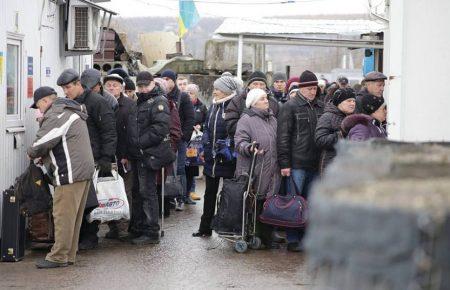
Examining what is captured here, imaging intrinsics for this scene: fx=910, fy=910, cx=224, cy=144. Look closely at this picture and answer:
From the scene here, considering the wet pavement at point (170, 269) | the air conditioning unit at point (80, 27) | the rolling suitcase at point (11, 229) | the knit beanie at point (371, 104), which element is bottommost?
the wet pavement at point (170, 269)

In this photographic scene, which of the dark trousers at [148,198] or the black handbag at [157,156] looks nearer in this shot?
the black handbag at [157,156]

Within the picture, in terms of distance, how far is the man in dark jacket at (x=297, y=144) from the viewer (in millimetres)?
10070

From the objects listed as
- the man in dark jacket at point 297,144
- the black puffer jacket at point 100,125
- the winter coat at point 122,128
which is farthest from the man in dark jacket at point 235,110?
the black puffer jacket at point 100,125

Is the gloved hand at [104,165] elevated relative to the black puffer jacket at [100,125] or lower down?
lower down

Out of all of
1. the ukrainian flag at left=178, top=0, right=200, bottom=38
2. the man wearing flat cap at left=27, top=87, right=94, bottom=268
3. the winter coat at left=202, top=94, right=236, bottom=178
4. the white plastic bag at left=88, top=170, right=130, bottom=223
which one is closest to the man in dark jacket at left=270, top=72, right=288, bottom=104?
the winter coat at left=202, top=94, right=236, bottom=178

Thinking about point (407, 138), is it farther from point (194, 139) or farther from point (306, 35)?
point (306, 35)

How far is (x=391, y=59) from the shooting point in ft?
25.7

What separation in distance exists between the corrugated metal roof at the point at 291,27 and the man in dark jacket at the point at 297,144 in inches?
431

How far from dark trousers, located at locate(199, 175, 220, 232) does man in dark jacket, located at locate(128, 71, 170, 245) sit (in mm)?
658

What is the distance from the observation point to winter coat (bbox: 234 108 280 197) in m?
10.0

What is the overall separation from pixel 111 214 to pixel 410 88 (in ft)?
13.1

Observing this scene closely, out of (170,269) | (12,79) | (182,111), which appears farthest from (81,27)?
(170,269)

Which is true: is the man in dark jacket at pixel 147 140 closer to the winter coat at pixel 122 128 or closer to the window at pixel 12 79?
the winter coat at pixel 122 128

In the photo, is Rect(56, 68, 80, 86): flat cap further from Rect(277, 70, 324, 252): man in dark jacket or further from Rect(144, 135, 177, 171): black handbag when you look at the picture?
Rect(277, 70, 324, 252): man in dark jacket
